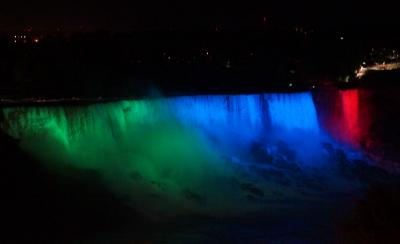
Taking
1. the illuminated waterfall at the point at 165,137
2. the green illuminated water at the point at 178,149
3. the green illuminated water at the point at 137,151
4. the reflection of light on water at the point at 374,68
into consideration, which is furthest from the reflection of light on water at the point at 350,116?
the reflection of light on water at the point at 374,68

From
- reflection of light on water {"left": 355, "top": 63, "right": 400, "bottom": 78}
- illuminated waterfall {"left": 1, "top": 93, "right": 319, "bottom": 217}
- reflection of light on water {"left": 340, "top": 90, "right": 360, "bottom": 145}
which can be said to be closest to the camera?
illuminated waterfall {"left": 1, "top": 93, "right": 319, "bottom": 217}

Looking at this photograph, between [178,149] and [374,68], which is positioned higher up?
[374,68]

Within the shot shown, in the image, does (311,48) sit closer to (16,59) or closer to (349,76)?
(349,76)

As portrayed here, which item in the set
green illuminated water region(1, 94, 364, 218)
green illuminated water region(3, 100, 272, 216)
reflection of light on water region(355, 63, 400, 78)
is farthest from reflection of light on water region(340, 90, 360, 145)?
reflection of light on water region(355, 63, 400, 78)

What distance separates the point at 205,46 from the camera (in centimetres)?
5088

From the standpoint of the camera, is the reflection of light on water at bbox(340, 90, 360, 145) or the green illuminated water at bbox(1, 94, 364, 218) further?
the reflection of light on water at bbox(340, 90, 360, 145)

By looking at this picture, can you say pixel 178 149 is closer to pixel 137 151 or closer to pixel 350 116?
pixel 137 151

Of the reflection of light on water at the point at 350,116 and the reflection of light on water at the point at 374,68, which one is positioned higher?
the reflection of light on water at the point at 374,68

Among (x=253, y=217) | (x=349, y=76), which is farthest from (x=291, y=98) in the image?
(x=349, y=76)

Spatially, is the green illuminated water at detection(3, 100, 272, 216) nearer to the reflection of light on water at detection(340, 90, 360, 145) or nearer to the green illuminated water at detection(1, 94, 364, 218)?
the green illuminated water at detection(1, 94, 364, 218)

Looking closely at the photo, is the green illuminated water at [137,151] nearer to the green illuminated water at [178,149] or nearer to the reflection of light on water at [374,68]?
the green illuminated water at [178,149]

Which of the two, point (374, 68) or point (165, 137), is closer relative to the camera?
point (165, 137)

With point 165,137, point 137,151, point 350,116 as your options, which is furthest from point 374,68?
point 137,151

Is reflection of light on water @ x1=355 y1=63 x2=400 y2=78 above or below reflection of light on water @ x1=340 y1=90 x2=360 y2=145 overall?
above
